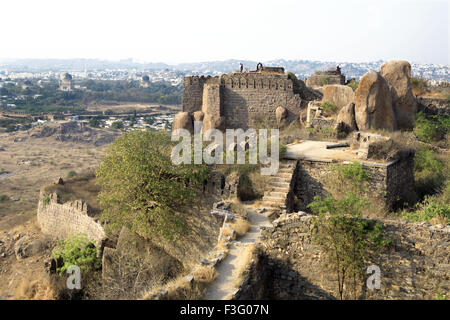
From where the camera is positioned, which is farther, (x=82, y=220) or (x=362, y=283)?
(x=82, y=220)

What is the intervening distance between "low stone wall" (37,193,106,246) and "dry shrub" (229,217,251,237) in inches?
371

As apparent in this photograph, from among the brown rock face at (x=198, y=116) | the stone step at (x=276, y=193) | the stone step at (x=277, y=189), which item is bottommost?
the stone step at (x=276, y=193)

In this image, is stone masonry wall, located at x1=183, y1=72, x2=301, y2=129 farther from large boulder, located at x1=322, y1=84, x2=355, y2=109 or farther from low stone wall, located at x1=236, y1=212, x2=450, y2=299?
low stone wall, located at x1=236, y1=212, x2=450, y2=299

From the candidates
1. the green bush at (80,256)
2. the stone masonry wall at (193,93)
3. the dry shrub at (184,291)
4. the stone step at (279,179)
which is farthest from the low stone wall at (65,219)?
the dry shrub at (184,291)

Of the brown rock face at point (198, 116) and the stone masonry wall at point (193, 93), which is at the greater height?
the stone masonry wall at point (193, 93)

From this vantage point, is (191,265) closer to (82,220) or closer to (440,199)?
(440,199)

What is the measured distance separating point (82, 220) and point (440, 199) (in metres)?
15.0

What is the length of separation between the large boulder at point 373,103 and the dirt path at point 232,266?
744 cm

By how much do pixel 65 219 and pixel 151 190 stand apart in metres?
11.2

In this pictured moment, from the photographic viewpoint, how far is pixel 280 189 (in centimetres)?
1127

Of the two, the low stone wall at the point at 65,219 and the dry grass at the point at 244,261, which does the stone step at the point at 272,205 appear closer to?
the dry grass at the point at 244,261

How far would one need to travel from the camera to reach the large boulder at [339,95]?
1794 cm

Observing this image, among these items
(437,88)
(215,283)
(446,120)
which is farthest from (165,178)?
(437,88)

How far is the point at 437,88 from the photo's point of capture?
21078mm
